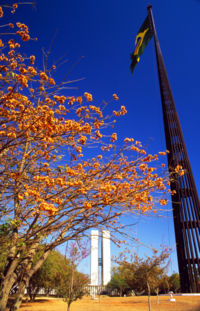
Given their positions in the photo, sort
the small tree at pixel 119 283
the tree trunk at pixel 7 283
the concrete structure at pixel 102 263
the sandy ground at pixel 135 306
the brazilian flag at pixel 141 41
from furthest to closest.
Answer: the concrete structure at pixel 102 263, the small tree at pixel 119 283, the sandy ground at pixel 135 306, the brazilian flag at pixel 141 41, the tree trunk at pixel 7 283

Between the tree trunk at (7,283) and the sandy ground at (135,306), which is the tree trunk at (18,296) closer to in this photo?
the tree trunk at (7,283)

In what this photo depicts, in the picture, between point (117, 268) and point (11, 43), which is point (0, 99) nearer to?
point (11, 43)

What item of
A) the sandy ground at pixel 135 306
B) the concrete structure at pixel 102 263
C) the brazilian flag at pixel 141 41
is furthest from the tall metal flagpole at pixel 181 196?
the concrete structure at pixel 102 263

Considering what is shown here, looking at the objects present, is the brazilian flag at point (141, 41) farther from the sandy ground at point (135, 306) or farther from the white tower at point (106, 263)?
the white tower at point (106, 263)

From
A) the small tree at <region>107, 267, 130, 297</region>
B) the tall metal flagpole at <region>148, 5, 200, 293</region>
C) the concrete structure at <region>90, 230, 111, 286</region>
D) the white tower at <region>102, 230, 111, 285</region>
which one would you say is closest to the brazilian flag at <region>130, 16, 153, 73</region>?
the tall metal flagpole at <region>148, 5, 200, 293</region>

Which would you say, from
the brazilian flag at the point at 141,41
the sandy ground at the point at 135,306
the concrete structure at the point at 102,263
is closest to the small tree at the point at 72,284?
the sandy ground at the point at 135,306

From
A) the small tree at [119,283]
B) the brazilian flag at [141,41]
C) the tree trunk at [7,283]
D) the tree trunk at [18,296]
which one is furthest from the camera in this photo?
the small tree at [119,283]

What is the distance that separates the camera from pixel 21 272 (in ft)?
12.2

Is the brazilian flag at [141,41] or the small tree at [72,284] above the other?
the brazilian flag at [141,41]

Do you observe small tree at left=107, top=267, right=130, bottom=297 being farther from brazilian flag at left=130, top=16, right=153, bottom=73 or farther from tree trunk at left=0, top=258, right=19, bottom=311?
brazilian flag at left=130, top=16, right=153, bottom=73

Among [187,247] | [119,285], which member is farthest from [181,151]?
[119,285]

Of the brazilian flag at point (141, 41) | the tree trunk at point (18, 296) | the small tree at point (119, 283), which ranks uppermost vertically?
the brazilian flag at point (141, 41)

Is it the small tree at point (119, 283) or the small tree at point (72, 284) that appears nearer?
the small tree at point (72, 284)

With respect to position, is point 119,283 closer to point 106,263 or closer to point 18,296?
point 106,263
